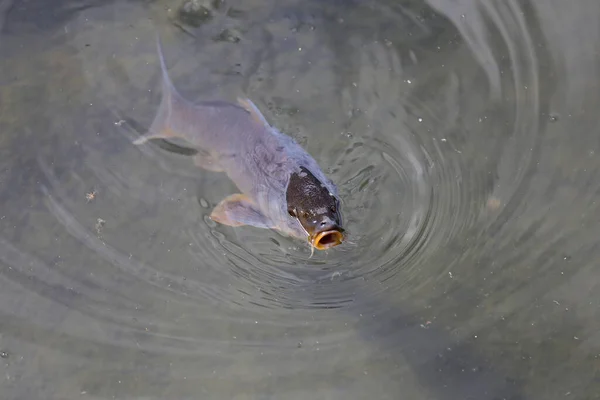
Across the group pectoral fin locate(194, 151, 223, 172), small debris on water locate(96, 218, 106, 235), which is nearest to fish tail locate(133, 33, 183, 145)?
pectoral fin locate(194, 151, 223, 172)

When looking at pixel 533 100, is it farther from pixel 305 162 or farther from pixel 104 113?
pixel 104 113

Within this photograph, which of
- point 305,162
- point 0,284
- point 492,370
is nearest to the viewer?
point 305,162

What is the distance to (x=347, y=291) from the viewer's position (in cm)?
324

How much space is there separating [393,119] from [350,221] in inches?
27.9

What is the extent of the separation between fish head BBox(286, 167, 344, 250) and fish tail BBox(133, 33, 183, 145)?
98 cm

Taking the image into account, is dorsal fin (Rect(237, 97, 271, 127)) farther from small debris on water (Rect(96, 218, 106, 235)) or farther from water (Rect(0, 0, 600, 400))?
small debris on water (Rect(96, 218, 106, 235))

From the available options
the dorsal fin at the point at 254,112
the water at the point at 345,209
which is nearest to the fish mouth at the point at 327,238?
the water at the point at 345,209

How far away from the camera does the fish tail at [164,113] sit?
3443 millimetres

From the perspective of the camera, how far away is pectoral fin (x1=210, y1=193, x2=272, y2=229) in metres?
3.09

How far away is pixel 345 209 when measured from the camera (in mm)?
3279

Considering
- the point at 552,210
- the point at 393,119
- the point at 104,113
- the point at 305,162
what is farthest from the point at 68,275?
the point at 552,210

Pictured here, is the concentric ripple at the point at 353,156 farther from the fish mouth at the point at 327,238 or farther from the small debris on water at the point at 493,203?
the fish mouth at the point at 327,238

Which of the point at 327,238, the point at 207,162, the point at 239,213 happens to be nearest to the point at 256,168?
the point at 239,213

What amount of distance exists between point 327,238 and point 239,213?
2.38 ft
